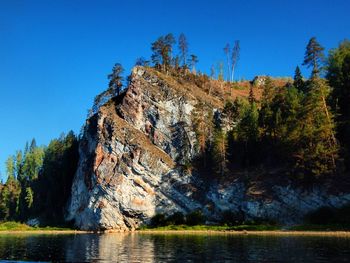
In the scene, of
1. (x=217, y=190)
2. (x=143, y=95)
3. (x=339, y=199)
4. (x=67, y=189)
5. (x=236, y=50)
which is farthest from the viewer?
(x=236, y=50)

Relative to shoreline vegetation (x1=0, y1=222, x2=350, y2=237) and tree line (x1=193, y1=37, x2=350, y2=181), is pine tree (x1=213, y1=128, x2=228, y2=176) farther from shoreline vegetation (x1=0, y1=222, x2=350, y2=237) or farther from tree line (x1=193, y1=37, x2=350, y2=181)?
shoreline vegetation (x1=0, y1=222, x2=350, y2=237)

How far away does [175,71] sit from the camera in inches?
4855

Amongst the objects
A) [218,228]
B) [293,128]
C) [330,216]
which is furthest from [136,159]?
[330,216]

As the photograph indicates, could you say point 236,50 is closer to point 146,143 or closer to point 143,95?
point 143,95

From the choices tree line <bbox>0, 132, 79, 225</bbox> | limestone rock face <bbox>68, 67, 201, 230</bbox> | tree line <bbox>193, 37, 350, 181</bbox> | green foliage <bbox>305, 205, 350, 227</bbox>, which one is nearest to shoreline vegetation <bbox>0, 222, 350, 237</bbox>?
green foliage <bbox>305, 205, 350, 227</bbox>

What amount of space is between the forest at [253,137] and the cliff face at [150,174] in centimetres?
392

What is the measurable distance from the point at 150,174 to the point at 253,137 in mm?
27618

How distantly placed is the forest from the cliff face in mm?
3919

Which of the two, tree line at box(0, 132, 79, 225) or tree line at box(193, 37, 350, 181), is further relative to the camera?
tree line at box(0, 132, 79, 225)

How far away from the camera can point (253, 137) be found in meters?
93.2

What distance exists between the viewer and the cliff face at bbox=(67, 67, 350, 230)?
79.5 m

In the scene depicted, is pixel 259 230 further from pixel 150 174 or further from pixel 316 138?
pixel 150 174

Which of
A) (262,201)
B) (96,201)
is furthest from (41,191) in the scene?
(262,201)

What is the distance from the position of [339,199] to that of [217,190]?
27.4 meters
